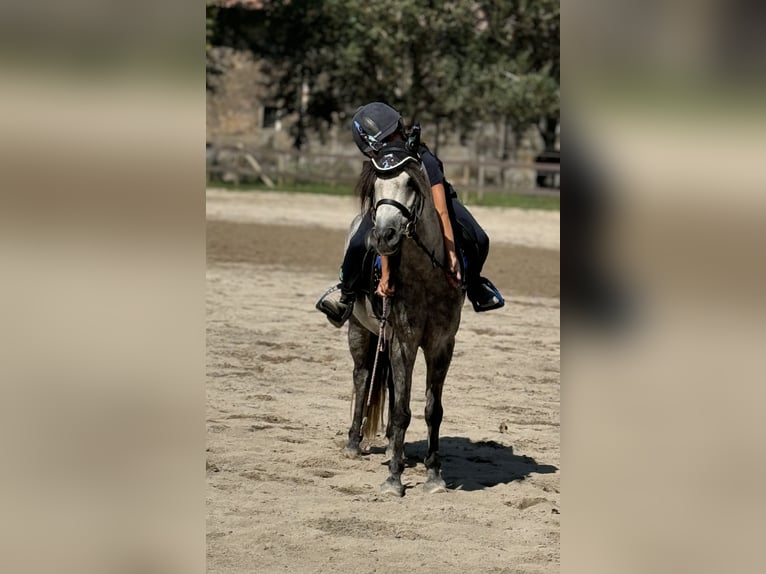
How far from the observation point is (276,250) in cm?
1490

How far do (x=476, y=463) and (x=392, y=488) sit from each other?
0.90 meters

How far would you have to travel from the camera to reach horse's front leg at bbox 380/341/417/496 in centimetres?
527

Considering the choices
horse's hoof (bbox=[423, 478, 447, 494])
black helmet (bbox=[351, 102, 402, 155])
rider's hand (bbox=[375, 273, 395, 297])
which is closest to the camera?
black helmet (bbox=[351, 102, 402, 155])

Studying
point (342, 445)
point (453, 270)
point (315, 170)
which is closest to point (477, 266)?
point (453, 270)

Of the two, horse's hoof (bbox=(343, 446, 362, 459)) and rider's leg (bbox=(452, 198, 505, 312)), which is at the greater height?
rider's leg (bbox=(452, 198, 505, 312))

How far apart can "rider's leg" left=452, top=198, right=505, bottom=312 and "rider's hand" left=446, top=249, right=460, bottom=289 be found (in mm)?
273

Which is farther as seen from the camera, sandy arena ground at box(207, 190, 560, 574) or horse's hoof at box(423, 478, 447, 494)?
horse's hoof at box(423, 478, 447, 494)

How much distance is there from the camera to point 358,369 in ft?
20.1

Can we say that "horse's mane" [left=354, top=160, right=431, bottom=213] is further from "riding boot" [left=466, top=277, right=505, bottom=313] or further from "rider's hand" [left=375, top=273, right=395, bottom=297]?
"riding boot" [left=466, top=277, right=505, bottom=313]

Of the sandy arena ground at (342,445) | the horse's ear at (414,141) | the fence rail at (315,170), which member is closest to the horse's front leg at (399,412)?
the sandy arena ground at (342,445)

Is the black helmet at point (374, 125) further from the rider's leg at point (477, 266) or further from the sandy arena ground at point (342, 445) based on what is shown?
the sandy arena ground at point (342, 445)

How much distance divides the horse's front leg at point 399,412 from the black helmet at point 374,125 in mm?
1065

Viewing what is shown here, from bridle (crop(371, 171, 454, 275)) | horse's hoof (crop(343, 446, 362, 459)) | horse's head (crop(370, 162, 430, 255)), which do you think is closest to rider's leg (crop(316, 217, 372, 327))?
bridle (crop(371, 171, 454, 275))
